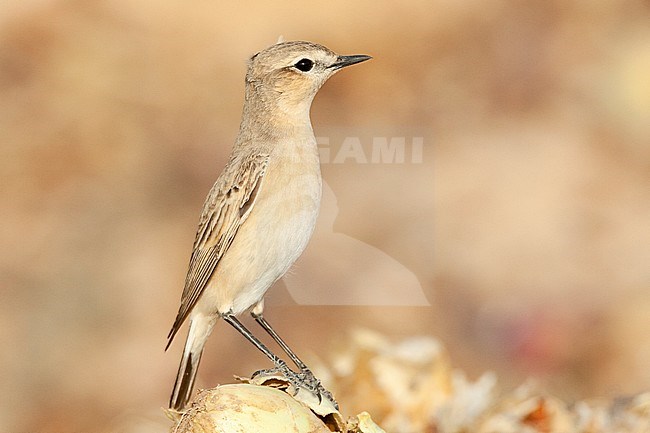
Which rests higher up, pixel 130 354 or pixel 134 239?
pixel 134 239

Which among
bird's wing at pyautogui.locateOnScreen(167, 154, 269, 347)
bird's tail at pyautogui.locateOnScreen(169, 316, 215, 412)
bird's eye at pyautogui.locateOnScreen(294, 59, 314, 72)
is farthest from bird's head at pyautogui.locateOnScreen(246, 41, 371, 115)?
bird's tail at pyautogui.locateOnScreen(169, 316, 215, 412)

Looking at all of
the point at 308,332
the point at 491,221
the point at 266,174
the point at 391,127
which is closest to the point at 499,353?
the point at 491,221

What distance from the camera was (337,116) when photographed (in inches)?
66.2

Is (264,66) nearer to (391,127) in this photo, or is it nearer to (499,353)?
(391,127)

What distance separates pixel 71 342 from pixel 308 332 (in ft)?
1.70

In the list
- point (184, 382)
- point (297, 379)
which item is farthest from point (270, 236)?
point (184, 382)

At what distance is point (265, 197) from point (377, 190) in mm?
525

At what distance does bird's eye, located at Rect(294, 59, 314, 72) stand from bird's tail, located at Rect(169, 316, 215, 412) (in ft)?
1.45

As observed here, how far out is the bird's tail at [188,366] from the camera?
1328 mm

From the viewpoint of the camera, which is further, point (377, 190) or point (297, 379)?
point (377, 190)

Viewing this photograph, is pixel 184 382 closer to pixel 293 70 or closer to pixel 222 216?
pixel 222 216

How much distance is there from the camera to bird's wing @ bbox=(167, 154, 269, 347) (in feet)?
4.04

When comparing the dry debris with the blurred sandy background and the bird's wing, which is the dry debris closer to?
the blurred sandy background

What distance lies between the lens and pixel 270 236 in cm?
121
